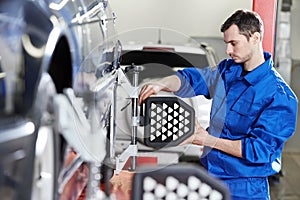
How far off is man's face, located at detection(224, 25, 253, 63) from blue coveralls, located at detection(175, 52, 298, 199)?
70mm

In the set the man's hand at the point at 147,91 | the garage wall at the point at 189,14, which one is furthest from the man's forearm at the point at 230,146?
the garage wall at the point at 189,14

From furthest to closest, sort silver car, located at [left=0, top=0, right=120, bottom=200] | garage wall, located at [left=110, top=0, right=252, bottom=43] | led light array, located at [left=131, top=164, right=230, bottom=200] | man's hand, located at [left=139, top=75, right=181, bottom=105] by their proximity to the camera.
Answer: garage wall, located at [left=110, top=0, right=252, bottom=43] → man's hand, located at [left=139, top=75, right=181, bottom=105] → led light array, located at [left=131, top=164, right=230, bottom=200] → silver car, located at [left=0, top=0, right=120, bottom=200]

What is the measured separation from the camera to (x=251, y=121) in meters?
1.98

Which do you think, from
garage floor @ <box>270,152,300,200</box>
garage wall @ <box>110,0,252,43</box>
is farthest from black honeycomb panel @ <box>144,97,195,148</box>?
garage wall @ <box>110,0,252,43</box>

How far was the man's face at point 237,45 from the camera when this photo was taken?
76.7 inches

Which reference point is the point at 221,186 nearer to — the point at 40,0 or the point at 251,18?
the point at 40,0

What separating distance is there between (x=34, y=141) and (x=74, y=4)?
1.40ft

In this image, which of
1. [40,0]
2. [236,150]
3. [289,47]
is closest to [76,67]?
[40,0]

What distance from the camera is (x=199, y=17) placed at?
5605mm

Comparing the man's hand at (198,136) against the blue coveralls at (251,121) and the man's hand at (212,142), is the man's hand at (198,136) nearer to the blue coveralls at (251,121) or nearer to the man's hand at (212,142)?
the man's hand at (212,142)

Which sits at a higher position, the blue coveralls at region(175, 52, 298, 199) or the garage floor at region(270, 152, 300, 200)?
the blue coveralls at region(175, 52, 298, 199)

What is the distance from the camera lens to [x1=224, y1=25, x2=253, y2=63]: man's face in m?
1.95

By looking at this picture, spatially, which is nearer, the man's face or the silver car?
the silver car

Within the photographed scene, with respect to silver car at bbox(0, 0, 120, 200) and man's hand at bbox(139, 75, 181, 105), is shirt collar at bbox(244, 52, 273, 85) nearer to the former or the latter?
man's hand at bbox(139, 75, 181, 105)
